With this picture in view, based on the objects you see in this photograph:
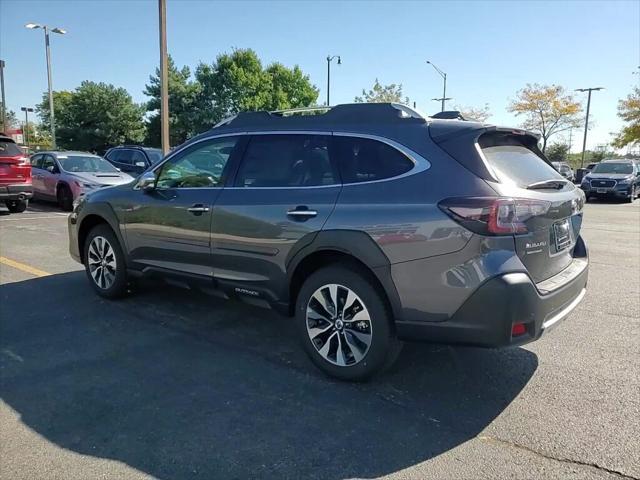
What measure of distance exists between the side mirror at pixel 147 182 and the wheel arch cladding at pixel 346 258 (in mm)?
1913

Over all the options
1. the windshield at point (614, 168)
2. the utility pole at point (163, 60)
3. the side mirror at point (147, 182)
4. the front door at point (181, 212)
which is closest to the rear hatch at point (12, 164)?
the utility pole at point (163, 60)

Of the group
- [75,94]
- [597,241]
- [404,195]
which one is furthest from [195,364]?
[75,94]

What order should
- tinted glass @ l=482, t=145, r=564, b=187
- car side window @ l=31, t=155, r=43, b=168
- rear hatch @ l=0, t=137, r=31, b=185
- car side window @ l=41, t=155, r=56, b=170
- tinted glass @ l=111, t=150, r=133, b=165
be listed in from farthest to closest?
tinted glass @ l=111, t=150, r=133, b=165
car side window @ l=31, t=155, r=43, b=168
car side window @ l=41, t=155, r=56, b=170
rear hatch @ l=0, t=137, r=31, b=185
tinted glass @ l=482, t=145, r=564, b=187

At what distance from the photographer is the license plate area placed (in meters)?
3.35

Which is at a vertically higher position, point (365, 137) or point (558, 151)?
point (558, 151)

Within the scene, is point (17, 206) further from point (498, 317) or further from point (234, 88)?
point (234, 88)

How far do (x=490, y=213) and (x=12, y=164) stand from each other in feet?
39.4

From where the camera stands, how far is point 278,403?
3250 mm

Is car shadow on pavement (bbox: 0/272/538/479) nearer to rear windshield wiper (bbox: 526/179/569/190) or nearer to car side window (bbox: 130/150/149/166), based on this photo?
rear windshield wiper (bbox: 526/179/569/190)

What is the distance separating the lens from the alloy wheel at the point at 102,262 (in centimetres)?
531

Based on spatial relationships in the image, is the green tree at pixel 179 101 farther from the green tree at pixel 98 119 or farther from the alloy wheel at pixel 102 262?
the alloy wheel at pixel 102 262

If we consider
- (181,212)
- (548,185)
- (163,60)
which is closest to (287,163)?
(181,212)

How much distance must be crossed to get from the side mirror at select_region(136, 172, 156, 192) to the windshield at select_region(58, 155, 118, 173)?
33.6 ft

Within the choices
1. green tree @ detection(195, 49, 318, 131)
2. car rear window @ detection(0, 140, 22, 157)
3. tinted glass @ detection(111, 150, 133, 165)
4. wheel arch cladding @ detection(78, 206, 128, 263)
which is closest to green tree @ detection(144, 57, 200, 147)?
green tree @ detection(195, 49, 318, 131)
